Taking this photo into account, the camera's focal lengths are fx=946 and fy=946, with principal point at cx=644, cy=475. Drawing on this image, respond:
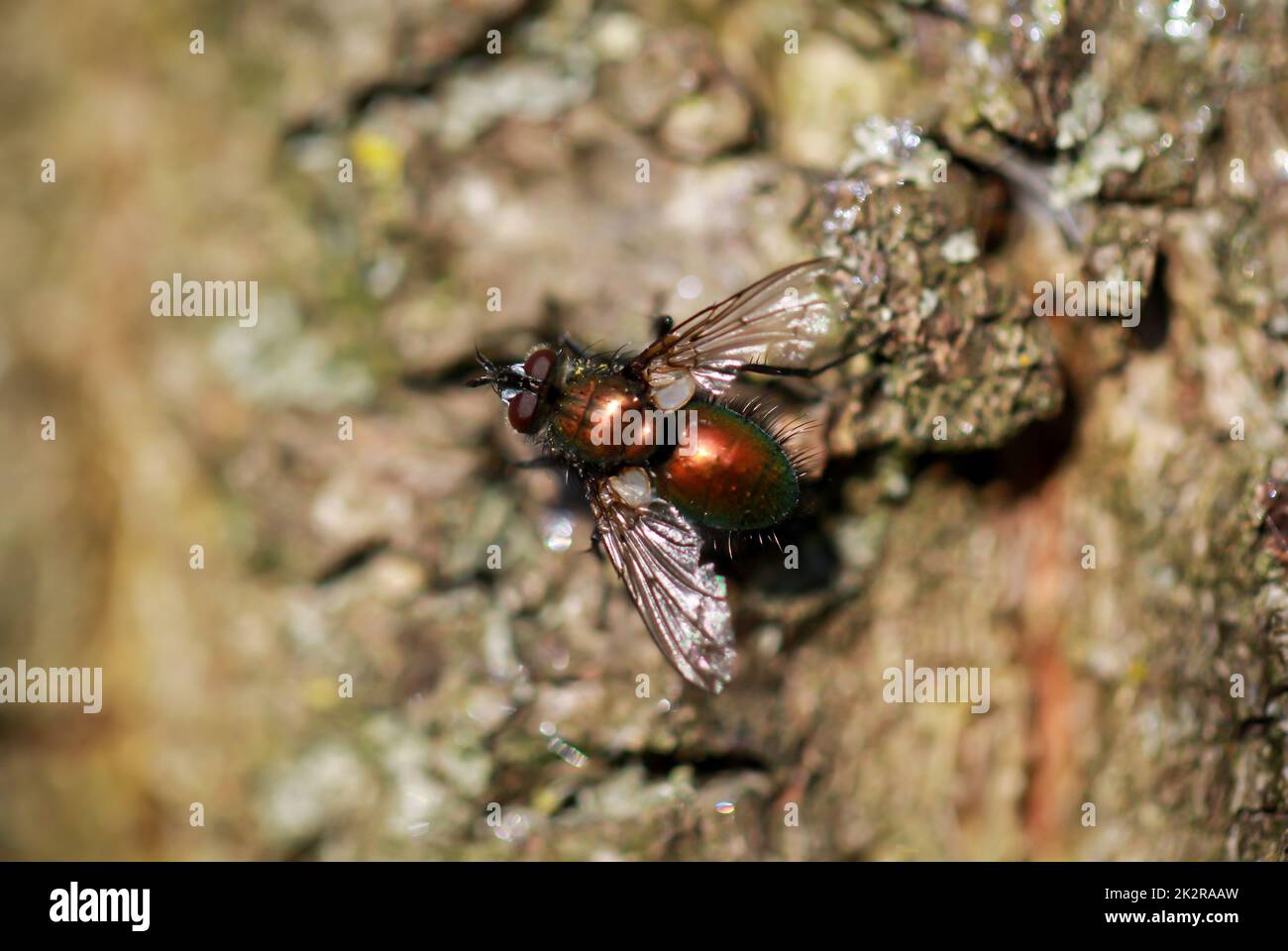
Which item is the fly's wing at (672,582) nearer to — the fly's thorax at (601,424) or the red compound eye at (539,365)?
the fly's thorax at (601,424)

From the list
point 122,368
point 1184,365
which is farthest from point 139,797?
point 1184,365

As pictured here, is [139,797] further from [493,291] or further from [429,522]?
[493,291]

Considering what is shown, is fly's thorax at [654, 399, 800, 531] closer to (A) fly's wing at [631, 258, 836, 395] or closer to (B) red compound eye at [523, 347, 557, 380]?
(A) fly's wing at [631, 258, 836, 395]

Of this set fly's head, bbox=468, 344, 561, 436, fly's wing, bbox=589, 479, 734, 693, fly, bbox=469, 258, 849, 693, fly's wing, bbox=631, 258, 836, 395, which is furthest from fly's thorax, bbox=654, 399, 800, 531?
fly's head, bbox=468, 344, 561, 436

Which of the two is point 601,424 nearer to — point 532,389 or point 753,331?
point 532,389

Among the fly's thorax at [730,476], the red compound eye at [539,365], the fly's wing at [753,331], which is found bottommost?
the fly's thorax at [730,476]

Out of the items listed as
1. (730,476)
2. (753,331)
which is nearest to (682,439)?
(730,476)

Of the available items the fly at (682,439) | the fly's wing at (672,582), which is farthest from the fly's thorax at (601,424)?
the fly's wing at (672,582)
